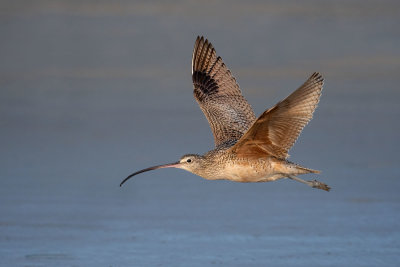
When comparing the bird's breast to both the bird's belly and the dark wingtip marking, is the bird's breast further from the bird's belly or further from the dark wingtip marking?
the dark wingtip marking

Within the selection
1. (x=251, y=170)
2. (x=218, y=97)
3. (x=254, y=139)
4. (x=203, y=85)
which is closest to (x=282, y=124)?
(x=254, y=139)

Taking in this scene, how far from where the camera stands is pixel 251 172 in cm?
856

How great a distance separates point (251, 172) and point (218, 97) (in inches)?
80.8

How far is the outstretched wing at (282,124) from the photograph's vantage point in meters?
7.91

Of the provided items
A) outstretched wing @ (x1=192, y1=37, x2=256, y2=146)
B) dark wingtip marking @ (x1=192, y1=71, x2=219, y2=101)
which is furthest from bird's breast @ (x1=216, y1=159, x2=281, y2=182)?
dark wingtip marking @ (x1=192, y1=71, x2=219, y2=101)

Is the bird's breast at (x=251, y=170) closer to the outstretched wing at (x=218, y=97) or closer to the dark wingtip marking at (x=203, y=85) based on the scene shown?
the outstretched wing at (x=218, y=97)

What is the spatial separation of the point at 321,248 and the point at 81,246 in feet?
8.20

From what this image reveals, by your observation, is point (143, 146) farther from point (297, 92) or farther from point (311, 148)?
point (297, 92)

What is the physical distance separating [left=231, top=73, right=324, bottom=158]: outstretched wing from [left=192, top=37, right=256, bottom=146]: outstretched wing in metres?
1.19

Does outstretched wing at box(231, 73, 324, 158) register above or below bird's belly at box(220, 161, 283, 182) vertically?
above

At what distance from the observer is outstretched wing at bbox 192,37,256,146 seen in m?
9.89

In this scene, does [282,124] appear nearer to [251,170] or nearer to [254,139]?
[254,139]

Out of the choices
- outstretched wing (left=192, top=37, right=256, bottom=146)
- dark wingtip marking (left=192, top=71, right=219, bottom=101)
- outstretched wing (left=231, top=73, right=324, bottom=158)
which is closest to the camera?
outstretched wing (left=231, top=73, right=324, bottom=158)

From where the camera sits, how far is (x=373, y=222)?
1028 cm
